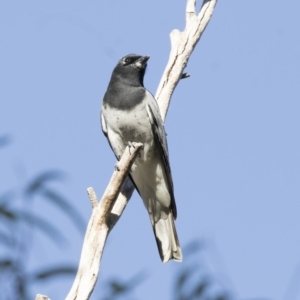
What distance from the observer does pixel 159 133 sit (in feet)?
16.9

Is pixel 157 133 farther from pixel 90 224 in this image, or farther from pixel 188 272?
pixel 188 272

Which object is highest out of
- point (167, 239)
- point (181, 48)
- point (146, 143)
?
point (181, 48)

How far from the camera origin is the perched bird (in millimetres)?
5117

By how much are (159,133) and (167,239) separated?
80 cm

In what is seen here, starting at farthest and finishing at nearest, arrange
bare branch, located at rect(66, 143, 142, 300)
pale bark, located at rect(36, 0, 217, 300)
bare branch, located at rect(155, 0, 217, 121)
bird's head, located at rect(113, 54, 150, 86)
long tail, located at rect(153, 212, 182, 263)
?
bird's head, located at rect(113, 54, 150, 86) → bare branch, located at rect(155, 0, 217, 121) → long tail, located at rect(153, 212, 182, 263) → pale bark, located at rect(36, 0, 217, 300) → bare branch, located at rect(66, 143, 142, 300)

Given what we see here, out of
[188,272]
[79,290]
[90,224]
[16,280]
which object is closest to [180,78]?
[90,224]

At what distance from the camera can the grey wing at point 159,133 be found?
5055mm

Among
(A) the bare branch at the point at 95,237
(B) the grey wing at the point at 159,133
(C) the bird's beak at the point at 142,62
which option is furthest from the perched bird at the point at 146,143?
(A) the bare branch at the point at 95,237

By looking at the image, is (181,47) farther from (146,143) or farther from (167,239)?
(167,239)

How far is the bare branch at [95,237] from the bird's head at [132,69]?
1609mm

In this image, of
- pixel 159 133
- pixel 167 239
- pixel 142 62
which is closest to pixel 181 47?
pixel 142 62

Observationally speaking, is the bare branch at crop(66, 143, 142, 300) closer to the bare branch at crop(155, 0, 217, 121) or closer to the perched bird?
the perched bird

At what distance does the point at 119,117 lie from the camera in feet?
16.9

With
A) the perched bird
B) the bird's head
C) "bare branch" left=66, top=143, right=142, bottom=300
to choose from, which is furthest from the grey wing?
"bare branch" left=66, top=143, right=142, bottom=300
